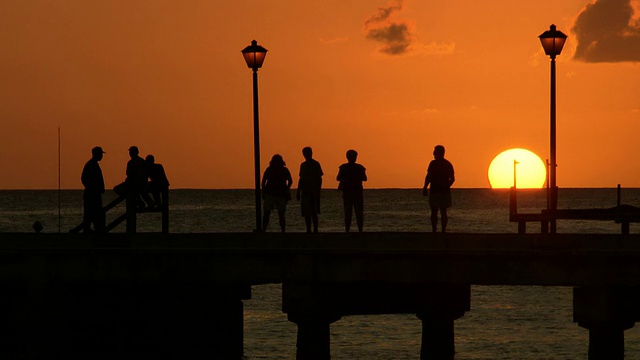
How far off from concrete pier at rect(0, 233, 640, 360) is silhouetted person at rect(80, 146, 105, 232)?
2.31m

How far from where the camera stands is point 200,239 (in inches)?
835

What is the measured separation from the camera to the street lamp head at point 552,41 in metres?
24.9

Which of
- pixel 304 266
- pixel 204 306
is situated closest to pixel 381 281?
pixel 304 266

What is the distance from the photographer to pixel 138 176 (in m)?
24.5

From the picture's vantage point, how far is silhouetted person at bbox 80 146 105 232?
24141 millimetres

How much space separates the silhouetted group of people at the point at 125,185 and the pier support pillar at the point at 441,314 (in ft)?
18.5

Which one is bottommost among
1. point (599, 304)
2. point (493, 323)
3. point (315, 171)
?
point (493, 323)

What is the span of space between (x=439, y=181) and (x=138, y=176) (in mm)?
5855

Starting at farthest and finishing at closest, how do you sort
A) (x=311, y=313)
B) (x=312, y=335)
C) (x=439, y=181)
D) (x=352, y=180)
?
1. (x=352, y=180)
2. (x=439, y=181)
3. (x=312, y=335)
4. (x=311, y=313)

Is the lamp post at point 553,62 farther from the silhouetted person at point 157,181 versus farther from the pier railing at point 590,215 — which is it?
the silhouetted person at point 157,181

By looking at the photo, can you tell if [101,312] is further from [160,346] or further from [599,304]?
[599,304]

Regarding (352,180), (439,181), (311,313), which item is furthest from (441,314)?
(352,180)

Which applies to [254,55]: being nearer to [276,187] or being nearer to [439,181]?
[276,187]

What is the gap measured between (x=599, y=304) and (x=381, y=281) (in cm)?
327
